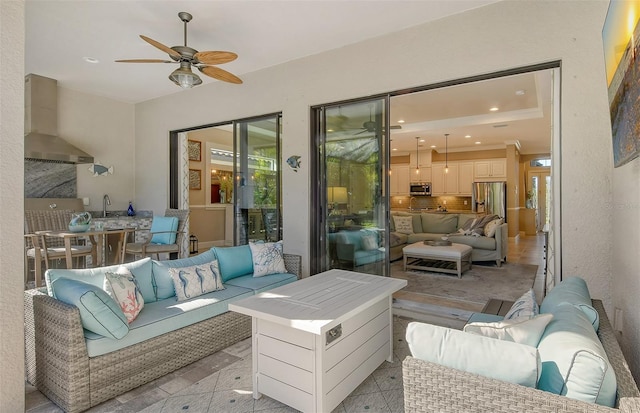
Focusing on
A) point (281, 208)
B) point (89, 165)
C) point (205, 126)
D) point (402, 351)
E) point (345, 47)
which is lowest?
point (402, 351)

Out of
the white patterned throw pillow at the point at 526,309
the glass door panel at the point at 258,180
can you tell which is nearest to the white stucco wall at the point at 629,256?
the white patterned throw pillow at the point at 526,309

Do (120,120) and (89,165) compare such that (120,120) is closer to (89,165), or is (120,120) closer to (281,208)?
(89,165)

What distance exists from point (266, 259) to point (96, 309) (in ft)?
5.91

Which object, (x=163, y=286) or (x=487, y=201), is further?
(x=487, y=201)

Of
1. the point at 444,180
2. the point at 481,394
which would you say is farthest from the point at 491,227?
the point at 481,394

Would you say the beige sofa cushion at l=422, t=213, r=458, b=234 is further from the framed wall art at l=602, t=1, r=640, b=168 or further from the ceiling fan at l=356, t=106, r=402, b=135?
the framed wall art at l=602, t=1, r=640, b=168

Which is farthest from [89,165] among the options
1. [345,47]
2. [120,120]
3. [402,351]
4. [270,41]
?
[402,351]

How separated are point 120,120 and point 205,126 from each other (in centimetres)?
207

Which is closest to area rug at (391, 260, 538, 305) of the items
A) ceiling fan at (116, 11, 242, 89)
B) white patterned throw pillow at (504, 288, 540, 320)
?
white patterned throw pillow at (504, 288, 540, 320)

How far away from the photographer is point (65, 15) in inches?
133

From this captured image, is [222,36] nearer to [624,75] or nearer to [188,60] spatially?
[188,60]

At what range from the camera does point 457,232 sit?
7.24 meters

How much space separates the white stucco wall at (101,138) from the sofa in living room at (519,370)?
637cm

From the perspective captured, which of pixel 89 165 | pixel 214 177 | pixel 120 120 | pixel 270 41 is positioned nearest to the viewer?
pixel 270 41
